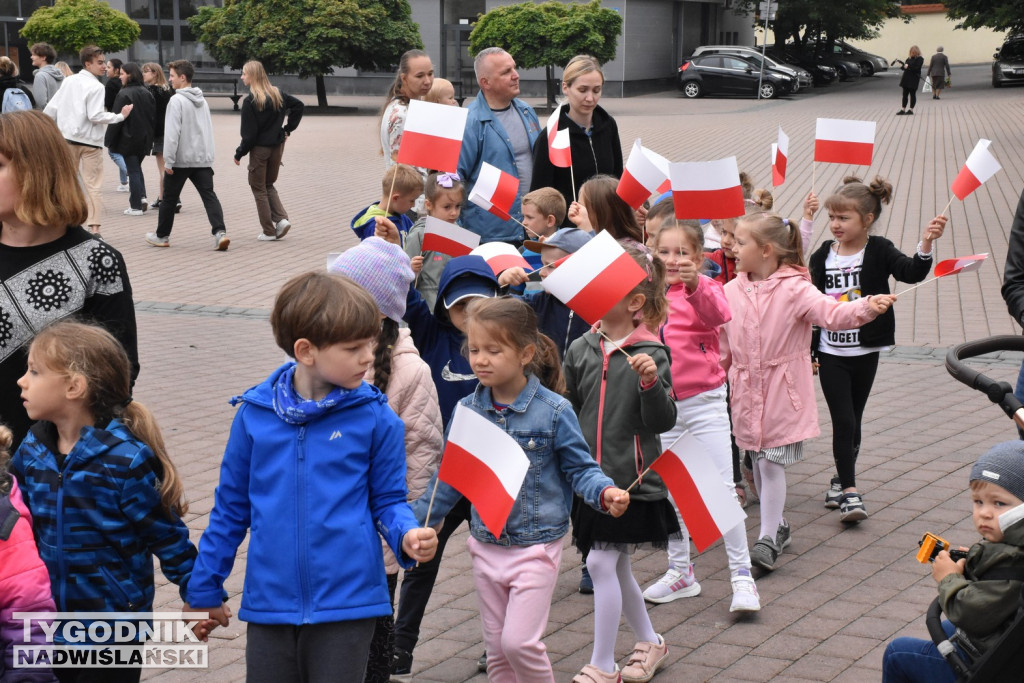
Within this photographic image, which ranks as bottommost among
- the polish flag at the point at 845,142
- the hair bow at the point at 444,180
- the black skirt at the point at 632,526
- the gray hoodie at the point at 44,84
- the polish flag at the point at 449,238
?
the black skirt at the point at 632,526

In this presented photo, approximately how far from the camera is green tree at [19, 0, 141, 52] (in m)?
35.1

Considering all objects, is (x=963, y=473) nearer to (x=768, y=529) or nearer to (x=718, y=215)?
(x=768, y=529)

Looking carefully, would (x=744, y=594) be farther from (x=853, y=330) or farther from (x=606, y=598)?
(x=853, y=330)

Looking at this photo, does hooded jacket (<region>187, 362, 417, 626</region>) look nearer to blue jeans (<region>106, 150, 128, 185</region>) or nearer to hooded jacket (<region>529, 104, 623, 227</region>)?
hooded jacket (<region>529, 104, 623, 227</region>)

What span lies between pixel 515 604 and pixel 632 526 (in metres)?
0.64

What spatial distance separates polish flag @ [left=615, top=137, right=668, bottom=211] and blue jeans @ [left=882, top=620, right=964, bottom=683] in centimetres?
298

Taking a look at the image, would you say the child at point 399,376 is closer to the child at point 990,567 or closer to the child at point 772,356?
the child at point 990,567

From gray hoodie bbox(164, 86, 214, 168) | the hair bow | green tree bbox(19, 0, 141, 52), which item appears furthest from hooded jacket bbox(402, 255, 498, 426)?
green tree bbox(19, 0, 141, 52)

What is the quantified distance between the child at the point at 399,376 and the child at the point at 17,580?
3.82ft

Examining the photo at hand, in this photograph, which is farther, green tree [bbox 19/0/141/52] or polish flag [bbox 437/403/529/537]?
green tree [bbox 19/0/141/52]

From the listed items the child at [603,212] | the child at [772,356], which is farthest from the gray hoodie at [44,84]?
the child at [772,356]

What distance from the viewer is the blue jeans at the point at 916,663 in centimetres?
306

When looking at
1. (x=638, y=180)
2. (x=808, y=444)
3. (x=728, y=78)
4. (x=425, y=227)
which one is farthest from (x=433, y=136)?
(x=728, y=78)

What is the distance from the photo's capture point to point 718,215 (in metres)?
4.88
